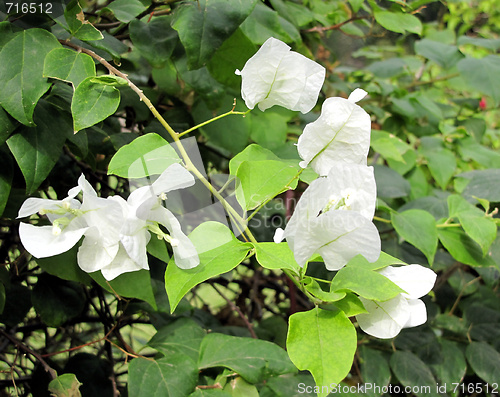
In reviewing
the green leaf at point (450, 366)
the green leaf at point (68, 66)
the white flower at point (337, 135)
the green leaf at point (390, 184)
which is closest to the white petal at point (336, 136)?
the white flower at point (337, 135)

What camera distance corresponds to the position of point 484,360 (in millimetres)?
792

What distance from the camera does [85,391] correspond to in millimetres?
630

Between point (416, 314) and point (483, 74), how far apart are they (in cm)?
79

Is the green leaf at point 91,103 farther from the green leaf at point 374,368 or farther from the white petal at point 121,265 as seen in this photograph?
the green leaf at point 374,368

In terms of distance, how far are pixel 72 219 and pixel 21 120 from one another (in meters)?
0.12

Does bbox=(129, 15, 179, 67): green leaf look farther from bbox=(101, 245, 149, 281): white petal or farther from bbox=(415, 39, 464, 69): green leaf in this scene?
A: bbox=(415, 39, 464, 69): green leaf

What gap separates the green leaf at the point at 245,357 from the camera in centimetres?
51

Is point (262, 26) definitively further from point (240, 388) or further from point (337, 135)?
point (240, 388)

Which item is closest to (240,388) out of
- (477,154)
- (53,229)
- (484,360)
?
(53,229)

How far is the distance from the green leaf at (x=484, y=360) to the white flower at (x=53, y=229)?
73cm

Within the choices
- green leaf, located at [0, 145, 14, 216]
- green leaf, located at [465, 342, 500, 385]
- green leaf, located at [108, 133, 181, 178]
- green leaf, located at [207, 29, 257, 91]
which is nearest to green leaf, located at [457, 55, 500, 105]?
green leaf, located at [465, 342, 500, 385]

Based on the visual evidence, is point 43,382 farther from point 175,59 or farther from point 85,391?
point 175,59

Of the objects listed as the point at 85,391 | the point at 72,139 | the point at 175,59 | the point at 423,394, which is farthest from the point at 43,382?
the point at 423,394

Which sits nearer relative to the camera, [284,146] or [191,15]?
[191,15]
